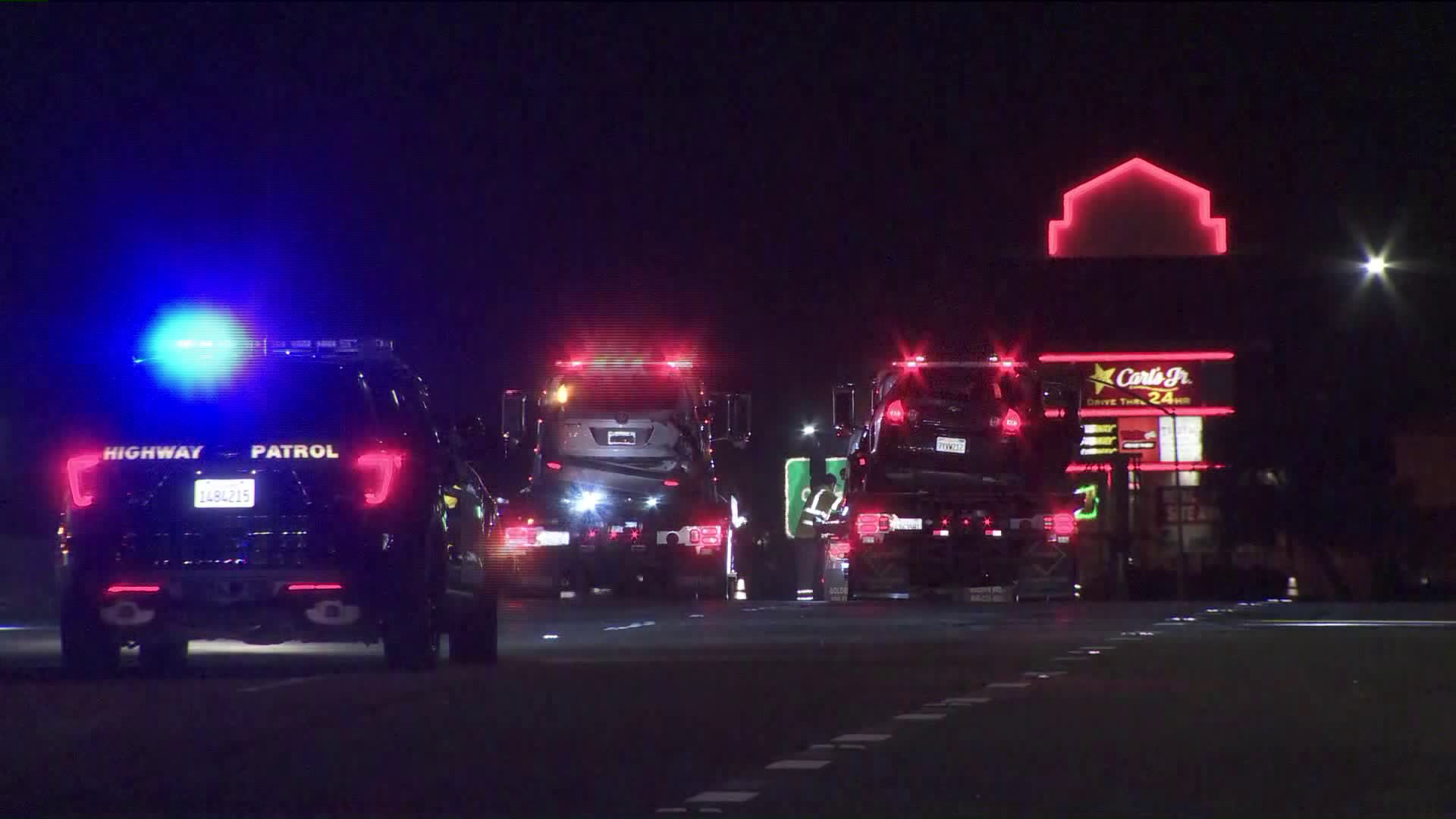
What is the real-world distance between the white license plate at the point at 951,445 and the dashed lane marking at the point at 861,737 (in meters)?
22.6

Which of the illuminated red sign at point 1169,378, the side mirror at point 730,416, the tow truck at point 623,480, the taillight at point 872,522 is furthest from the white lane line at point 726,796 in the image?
the illuminated red sign at point 1169,378

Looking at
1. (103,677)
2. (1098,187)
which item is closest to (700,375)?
(103,677)

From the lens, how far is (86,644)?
16797 millimetres

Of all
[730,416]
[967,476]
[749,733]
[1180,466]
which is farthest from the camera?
[1180,466]

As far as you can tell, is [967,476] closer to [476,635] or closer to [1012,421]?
[1012,421]

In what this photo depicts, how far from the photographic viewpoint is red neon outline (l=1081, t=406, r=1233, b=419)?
8325 cm

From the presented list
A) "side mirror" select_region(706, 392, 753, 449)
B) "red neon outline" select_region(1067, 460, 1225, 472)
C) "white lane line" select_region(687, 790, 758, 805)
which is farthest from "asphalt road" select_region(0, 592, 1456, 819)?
"red neon outline" select_region(1067, 460, 1225, 472)

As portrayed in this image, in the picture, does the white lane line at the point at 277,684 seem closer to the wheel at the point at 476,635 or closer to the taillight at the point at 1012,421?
the wheel at the point at 476,635

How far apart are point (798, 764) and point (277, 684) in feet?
20.1

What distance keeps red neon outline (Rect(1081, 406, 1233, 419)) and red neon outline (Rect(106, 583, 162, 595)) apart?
221ft

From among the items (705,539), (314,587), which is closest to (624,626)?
(705,539)

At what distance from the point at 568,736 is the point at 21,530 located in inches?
1667

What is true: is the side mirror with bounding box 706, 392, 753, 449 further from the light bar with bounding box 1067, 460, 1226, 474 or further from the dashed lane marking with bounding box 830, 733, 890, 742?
the light bar with bounding box 1067, 460, 1226, 474

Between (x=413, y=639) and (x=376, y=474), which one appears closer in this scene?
(x=376, y=474)
